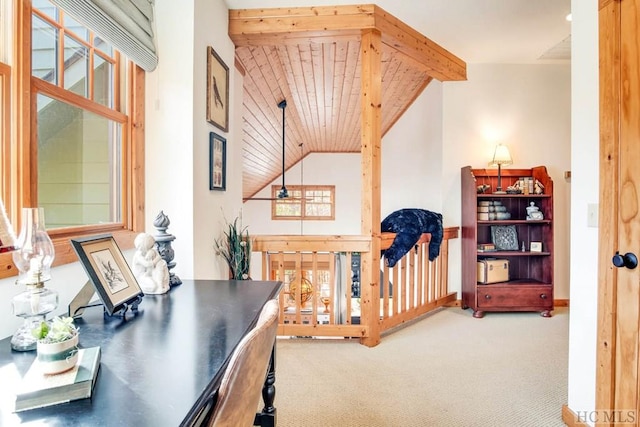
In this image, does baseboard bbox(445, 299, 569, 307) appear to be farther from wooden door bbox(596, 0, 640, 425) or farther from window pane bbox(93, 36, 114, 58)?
window pane bbox(93, 36, 114, 58)

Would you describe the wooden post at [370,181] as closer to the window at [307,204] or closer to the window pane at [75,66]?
the window pane at [75,66]

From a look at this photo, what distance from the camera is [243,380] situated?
698mm

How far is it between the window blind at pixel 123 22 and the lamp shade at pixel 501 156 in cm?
336

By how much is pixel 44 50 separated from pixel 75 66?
0.72 feet

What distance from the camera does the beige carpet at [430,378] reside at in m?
1.87

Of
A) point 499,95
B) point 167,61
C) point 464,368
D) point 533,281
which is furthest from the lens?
A: point 499,95

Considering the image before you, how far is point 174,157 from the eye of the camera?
215 centimetres

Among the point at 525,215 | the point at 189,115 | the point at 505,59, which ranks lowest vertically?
the point at 525,215

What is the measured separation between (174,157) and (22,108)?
36.6 inches

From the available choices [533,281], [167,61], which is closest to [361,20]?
[167,61]

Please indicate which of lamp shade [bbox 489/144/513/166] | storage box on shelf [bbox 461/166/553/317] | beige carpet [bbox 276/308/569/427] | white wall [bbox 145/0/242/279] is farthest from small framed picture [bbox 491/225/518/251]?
white wall [bbox 145/0/242/279]

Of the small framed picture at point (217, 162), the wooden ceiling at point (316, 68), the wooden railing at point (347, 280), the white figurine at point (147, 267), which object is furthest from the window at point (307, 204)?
the white figurine at point (147, 267)

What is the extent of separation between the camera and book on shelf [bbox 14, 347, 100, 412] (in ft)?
2.07

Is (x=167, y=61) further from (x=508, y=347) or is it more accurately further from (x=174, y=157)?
(x=508, y=347)
